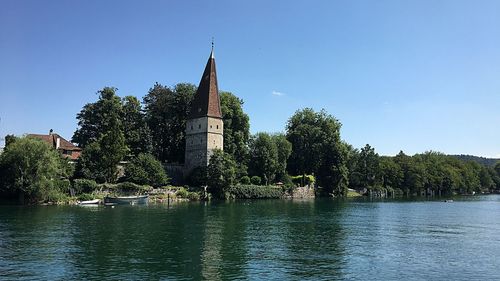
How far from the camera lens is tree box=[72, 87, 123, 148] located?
7488cm

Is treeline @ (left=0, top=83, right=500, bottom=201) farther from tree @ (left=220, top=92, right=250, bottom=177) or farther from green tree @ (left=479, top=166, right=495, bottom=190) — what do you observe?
green tree @ (left=479, top=166, right=495, bottom=190)

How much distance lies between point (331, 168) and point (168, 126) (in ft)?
111

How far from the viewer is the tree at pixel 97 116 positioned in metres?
74.9

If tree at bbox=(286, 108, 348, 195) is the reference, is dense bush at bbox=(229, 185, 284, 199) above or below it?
below

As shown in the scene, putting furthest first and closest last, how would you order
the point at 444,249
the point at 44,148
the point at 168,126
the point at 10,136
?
the point at 168,126, the point at 10,136, the point at 44,148, the point at 444,249

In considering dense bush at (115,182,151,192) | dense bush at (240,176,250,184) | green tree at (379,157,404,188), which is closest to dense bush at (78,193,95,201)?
dense bush at (115,182,151,192)

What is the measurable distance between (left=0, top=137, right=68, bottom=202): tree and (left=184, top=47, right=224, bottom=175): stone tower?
88.5ft

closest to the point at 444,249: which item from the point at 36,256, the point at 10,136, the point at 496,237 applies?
the point at 496,237

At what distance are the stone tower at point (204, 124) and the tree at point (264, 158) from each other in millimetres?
9060

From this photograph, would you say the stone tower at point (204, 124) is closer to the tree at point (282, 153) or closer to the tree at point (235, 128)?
the tree at point (235, 128)

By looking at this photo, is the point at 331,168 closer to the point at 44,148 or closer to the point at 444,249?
the point at 44,148

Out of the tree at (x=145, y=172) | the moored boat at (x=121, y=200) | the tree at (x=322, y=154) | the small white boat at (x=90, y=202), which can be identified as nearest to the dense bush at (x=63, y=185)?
the small white boat at (x=90, y=202)

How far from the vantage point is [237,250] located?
958 inches

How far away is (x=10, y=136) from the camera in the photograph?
59906 millimetres
